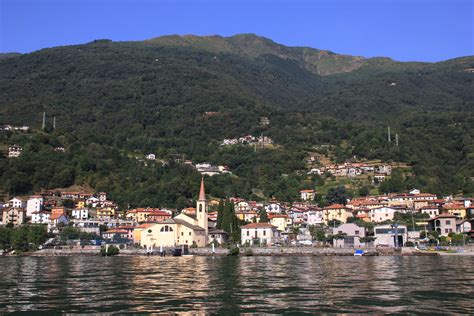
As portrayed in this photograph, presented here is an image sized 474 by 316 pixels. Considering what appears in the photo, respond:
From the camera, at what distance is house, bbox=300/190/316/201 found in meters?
127

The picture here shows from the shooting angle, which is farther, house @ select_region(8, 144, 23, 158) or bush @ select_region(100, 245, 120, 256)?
house @ select_region(8, 144, 23, 158)

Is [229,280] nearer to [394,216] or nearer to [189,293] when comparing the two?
[189,293]

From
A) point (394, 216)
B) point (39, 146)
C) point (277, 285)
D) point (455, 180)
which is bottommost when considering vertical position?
point (277, 285)

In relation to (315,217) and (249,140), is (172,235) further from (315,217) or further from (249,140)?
(249,140)

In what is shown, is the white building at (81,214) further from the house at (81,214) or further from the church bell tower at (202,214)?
the church bell tower at (202,214)

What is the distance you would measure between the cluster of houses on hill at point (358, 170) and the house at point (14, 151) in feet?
242

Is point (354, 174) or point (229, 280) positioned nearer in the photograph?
point (229, 280)

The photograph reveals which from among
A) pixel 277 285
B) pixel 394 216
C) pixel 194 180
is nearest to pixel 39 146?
pixel 194 180

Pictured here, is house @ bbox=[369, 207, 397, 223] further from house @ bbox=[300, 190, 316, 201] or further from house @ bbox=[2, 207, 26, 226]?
house @ bbox=[2, 207, 26, 226]

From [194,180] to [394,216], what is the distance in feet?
166

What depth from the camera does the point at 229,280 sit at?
3644 cm

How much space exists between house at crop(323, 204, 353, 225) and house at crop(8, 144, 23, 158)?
252 ft

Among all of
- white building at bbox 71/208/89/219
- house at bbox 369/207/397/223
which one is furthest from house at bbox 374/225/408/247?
white building at bbox 71/208/89/219

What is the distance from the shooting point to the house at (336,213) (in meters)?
106
